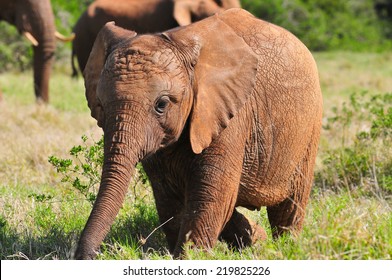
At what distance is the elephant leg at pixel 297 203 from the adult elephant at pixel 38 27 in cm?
619

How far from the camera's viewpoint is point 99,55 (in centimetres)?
482

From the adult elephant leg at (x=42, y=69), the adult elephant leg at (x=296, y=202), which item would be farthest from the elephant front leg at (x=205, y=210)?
the adult elephant leg at (x=42, y=69)

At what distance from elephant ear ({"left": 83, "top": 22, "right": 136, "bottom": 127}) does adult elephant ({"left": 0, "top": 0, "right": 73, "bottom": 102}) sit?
6399mm

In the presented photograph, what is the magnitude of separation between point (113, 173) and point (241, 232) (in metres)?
1.43

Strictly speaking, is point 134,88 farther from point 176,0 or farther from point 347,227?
point 176,0

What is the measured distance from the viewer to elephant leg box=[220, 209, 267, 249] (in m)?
5.38

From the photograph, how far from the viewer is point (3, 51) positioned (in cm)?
1636

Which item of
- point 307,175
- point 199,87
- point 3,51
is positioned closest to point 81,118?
point 307,175

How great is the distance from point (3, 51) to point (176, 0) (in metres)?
5.87

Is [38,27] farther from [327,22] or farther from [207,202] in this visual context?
[327,22]

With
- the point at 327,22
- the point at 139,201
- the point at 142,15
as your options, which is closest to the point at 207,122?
the point at 139,201

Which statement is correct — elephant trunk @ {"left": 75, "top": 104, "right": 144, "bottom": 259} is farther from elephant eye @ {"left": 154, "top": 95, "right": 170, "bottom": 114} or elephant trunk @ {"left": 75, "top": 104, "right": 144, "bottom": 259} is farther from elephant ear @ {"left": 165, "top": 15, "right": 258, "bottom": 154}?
elephant ear @ {"left": 165, "top": 15, "right": 258, "bottom": 154}

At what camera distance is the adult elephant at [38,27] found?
1113cm

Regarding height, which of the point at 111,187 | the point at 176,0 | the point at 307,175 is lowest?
the point at 176,0
